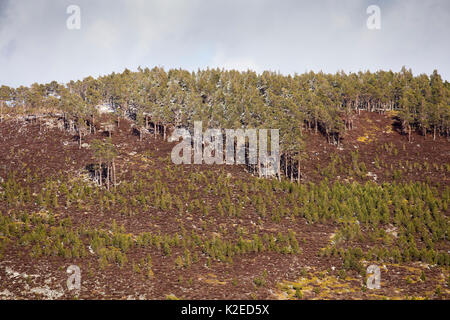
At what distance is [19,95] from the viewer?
79750 millimetres

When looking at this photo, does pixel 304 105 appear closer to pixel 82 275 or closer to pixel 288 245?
pixel 288 245

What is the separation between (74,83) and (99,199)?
207 ft

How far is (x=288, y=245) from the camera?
104 feet

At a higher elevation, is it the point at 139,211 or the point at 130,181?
the point at 130,181

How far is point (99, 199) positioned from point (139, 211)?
6.41 m

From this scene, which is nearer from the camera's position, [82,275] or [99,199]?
[82,275]

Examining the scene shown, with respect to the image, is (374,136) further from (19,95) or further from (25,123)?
(19,95)

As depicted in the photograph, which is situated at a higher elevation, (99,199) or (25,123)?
(25,123)
